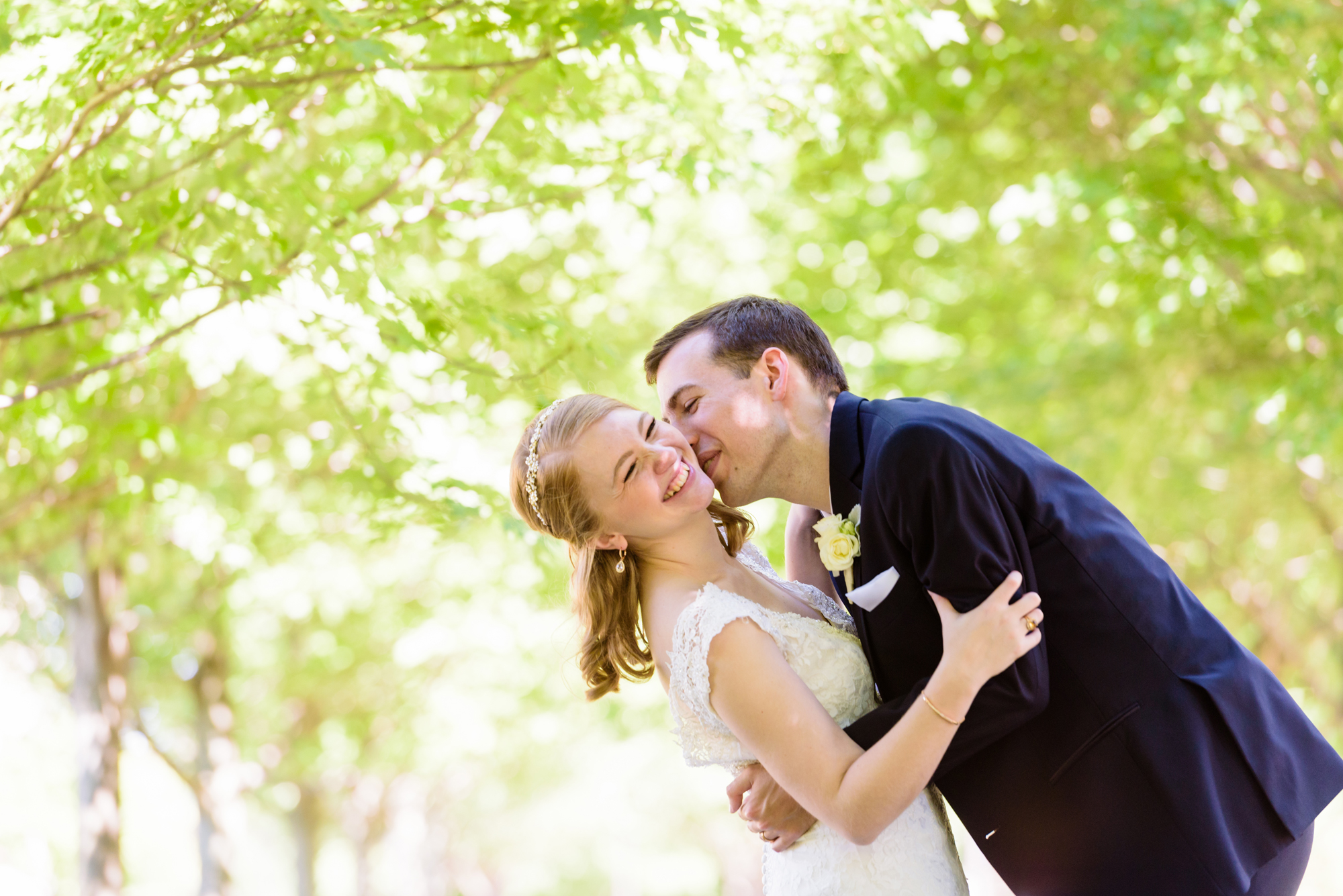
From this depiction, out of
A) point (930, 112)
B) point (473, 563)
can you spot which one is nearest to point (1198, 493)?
point (930, 112)

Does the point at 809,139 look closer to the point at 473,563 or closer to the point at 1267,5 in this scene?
the point at 1267,5

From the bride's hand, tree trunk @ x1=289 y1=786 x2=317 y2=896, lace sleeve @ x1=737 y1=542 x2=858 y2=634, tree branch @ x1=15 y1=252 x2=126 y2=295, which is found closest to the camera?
the bride's hand

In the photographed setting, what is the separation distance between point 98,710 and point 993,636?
950 cm

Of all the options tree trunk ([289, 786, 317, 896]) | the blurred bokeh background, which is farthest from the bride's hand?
tree trunk ([289, 786, 317, 896])

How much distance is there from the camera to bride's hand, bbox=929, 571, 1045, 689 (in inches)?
96.4

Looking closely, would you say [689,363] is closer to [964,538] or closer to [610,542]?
[610,542]

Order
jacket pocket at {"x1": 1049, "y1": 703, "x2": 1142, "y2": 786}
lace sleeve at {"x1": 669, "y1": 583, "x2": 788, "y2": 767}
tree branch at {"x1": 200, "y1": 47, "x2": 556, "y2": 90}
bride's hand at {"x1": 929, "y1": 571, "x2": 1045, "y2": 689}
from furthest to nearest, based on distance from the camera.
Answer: tree branch at {"x1": 200, "y1": 47, "x2": 556, "y2": 90}
lace sleeve at {"x1": 669, "y1": 583, "x2": 788, "y2": 767}
jacket pocket at {"x1": 1049, "y1": 703, "x2": 1142, "y2": 786}
bride's hand at {"x1": 929, "y1": 571, "x2": 1045, "y2": 689}

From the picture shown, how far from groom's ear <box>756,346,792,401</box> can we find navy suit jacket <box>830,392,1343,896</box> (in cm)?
46

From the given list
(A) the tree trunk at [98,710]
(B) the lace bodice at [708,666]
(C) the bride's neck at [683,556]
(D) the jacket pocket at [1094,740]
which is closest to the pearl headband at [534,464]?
(C) the bride's neck at [683,556]

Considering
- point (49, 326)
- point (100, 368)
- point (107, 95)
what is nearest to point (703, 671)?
point (107, 95)

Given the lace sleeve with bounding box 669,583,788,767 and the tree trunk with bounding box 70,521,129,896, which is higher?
the lace sleeve with bounding box 669,583,788,767

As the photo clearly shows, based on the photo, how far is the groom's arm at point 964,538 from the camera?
2.49 meters

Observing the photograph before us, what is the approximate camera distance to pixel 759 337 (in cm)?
325

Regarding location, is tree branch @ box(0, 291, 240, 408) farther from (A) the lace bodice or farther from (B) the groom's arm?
(B) the groom's arm
